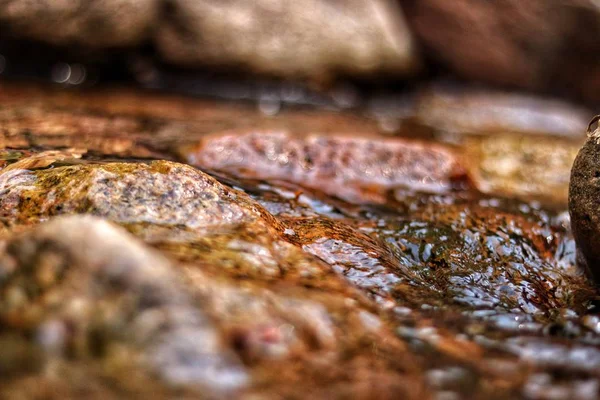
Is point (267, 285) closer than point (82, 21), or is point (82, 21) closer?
point (267, 285)

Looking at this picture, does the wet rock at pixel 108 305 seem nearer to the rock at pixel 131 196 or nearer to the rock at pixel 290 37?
the rock at pixel 131 196

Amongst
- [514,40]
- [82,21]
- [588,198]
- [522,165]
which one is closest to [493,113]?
[514,40]

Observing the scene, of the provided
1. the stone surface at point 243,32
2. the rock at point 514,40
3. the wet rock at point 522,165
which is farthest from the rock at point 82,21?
the rock at point 514,40

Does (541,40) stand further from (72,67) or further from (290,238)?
(290,238)

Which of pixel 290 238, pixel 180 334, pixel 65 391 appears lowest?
pixel 65 391

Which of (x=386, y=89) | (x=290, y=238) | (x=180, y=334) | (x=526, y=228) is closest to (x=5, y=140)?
(x=290, y=238)

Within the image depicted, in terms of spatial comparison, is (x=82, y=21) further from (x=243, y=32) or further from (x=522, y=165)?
(x=522, y=165)
